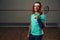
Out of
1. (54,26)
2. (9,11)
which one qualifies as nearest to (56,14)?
(54,26)

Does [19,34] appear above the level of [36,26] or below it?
below

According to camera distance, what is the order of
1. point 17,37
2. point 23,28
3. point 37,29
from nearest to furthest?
point 37,29, point 17,37, point 23,28

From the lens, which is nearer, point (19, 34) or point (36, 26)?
point (36, 26)

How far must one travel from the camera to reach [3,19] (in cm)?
905

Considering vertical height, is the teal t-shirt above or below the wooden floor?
above

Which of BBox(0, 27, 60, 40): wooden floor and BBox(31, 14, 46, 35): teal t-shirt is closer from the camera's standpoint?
BBox(31, 14, 46, 35): teal t-shirt

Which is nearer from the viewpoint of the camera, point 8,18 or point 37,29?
point 37,29

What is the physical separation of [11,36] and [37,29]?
3668mm

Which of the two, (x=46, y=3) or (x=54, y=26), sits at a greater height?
(x=46, y=3)

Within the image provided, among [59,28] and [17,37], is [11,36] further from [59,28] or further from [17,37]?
[59,28]

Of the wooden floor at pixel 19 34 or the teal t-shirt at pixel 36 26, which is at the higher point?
the teal t-shirt at pixel 36 26

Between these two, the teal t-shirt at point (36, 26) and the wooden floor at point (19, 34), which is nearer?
the teal t-shirt at point (36, 26)

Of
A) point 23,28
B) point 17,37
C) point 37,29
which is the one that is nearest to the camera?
point 37,29

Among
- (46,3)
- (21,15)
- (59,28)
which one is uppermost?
(46,3)
